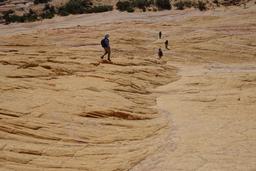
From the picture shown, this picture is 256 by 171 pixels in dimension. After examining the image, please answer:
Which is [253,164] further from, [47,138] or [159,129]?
[47,138]

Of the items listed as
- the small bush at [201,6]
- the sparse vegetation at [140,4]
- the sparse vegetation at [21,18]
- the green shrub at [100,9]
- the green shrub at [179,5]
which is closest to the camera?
the small bush at [201,6]

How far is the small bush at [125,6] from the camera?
4724cm

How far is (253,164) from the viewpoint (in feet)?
37.1

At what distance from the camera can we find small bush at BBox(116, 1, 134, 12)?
1860 inches

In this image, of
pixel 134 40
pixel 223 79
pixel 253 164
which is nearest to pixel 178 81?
pixel 223 79

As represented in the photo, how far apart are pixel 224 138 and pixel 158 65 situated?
1155 centimetres

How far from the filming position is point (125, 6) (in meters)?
48.5

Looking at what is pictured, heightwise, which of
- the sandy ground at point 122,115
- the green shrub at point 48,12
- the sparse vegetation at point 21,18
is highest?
the green shrub at point 48,12

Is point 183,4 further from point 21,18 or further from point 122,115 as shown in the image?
point 122,115

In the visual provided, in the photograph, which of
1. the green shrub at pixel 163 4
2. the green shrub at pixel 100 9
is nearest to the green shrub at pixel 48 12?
the green shrub at pixel 100 9

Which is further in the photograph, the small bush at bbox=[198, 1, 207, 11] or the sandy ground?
the small bush at bbox=[198, 1, 207, 11]

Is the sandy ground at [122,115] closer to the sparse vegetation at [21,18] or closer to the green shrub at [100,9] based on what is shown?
the green shrub at [100,9]

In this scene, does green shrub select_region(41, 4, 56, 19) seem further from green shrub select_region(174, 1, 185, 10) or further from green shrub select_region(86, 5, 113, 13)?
green shrub select_region(174, 1, 185, 10)

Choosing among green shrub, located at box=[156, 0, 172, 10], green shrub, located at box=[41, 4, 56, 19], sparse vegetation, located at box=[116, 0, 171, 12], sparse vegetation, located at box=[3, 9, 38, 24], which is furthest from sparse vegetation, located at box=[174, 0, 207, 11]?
sparse vegetation, located at box=[3, 9, 38, 24]
